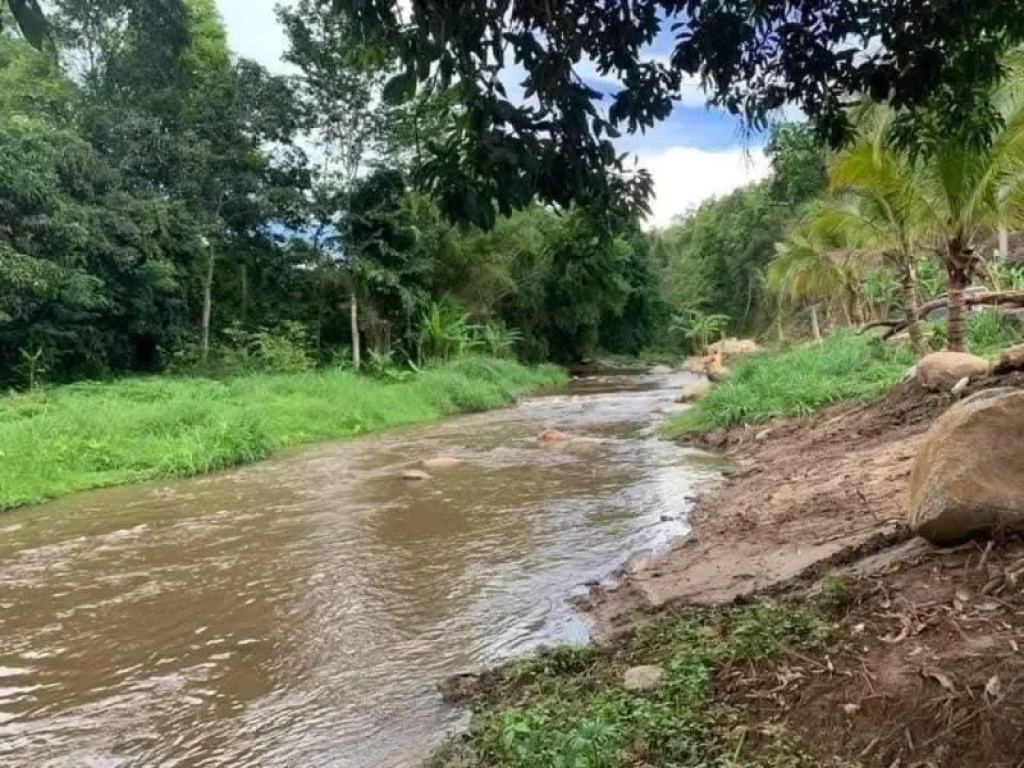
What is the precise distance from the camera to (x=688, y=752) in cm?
310

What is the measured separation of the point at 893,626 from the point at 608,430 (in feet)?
43.1

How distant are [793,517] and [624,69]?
5.08m

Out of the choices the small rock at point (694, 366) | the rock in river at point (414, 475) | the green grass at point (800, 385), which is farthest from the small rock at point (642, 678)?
the small rock at point (694, 366)

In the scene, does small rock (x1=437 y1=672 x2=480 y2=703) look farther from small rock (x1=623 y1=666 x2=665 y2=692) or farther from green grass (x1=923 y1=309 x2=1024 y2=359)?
green grass (x1=923 y1=309 x2=1024 y2=359)

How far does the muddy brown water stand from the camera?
15.0 feet

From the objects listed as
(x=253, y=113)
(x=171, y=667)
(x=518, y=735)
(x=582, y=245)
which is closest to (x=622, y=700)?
(x=518, y=735)

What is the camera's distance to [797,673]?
3395 millimetres

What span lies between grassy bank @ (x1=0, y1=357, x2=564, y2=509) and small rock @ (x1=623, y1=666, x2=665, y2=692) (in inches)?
390

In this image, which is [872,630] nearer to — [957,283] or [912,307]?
[957,283]

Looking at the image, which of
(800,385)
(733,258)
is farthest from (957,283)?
(733,258)

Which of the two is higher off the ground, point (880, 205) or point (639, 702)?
point (880, 205)

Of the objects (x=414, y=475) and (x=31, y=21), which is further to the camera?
(x=414, y=475)

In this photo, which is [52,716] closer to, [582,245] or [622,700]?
[622,700]

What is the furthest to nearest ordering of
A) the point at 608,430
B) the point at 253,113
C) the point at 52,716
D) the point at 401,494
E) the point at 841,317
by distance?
the point at 841,317 < the point at 253,113 < the point at 608,430 < the point at 401,494 < the point at 52,716
